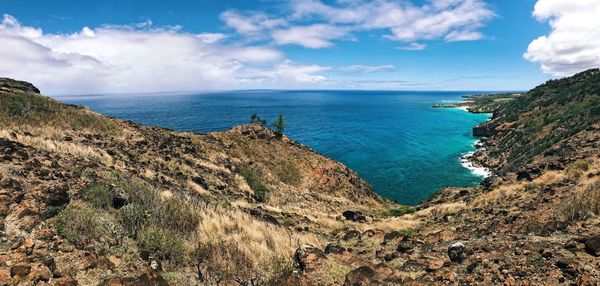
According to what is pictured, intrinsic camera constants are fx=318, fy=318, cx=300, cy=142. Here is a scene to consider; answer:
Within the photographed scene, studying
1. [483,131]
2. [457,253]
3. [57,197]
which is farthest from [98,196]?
[483,131]

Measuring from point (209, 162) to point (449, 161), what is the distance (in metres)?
61.2

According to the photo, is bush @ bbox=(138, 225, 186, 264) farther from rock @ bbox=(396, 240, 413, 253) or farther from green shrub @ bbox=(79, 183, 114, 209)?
rock @ bbox=(396, 240, 413, 253)

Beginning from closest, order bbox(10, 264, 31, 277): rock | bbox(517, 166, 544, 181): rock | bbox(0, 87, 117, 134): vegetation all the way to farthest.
A: bbox(10, 264, 31, 277): rock < bbox(0, 87, 117, 134): vegetation < bbox(517, 166, 544, 181): rock

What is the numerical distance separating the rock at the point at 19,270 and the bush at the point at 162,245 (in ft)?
8.52

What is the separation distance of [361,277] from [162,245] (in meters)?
5.52

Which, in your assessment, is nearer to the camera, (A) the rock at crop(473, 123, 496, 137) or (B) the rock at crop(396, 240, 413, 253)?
(B) the rock at crop(396, 240, 413, 253)

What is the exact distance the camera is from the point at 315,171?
164ft

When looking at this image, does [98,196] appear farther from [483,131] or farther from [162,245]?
[483,131]

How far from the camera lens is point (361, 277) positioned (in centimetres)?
805

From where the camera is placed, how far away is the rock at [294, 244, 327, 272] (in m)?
8.81

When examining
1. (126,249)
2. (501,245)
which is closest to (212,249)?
(126,249)

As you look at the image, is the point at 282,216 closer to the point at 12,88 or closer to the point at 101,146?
the point at 101,146

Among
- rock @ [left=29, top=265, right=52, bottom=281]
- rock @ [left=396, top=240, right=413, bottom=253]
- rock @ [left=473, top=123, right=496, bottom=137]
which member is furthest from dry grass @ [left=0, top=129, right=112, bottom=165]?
rock @ [left=473, top=123, right=496, bottom=137]

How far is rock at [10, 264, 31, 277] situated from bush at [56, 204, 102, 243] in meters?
1.77
